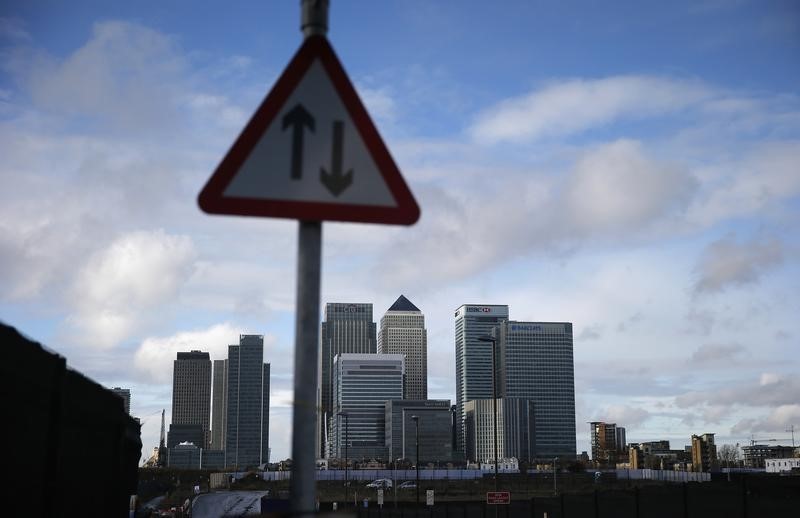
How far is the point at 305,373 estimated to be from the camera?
4598 mm

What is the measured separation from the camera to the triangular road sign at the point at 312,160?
15.4 feet

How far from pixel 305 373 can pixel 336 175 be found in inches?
42.6

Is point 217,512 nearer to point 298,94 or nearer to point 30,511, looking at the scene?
point 30,511

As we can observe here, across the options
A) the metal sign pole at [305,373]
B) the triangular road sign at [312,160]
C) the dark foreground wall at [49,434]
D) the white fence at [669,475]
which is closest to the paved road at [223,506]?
the white fence at [669,475]

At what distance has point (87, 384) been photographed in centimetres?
1228

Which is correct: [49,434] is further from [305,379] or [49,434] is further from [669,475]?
[669,475]

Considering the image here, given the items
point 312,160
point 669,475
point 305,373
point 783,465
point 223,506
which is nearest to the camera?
point 305,373

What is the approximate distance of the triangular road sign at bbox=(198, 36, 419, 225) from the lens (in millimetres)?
4695

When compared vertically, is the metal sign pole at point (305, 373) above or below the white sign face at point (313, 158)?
below

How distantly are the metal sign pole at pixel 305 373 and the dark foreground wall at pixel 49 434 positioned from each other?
4695 millimetres

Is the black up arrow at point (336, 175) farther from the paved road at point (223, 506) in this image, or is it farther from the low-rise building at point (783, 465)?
the low-rise building at point (783, 465)

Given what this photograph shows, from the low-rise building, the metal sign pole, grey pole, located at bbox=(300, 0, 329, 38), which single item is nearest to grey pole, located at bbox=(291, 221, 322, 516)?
the metal sign pole

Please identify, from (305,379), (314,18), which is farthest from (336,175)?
(305,379)

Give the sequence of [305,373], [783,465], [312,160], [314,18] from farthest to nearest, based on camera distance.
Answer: [783,465]
[314,18]
[312,160]
[305,373]
